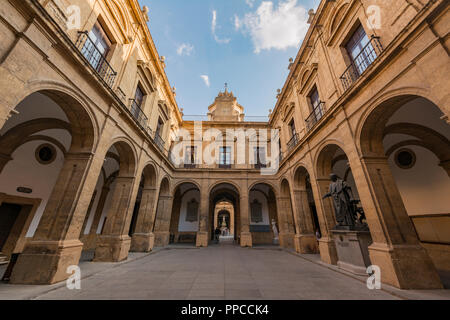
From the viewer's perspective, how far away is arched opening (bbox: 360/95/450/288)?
13.4ft

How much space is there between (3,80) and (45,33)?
150 centimetres

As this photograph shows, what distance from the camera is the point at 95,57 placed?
5684 mm

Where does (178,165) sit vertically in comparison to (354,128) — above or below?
above

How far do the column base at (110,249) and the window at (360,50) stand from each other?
10.5 meters

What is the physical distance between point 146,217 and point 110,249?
2812 mm

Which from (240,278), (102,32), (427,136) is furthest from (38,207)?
(427,136)

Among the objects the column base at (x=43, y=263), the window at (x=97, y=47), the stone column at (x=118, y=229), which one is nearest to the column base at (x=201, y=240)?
the stone column at (x=118, y=229)

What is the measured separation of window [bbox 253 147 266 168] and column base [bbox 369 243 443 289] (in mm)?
9793

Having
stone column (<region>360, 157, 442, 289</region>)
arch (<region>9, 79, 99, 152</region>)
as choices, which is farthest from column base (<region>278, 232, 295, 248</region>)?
Answer: arch (<region>9, 79, 99, 152</region>)

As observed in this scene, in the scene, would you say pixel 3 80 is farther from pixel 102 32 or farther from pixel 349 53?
pixel 349 53

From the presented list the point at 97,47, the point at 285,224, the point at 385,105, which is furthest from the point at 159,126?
the point at 385,105

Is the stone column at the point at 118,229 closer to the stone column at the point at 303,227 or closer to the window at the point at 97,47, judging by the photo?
the window at the point at 97,47

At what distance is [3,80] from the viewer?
9.45ft

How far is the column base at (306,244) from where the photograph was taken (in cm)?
831
